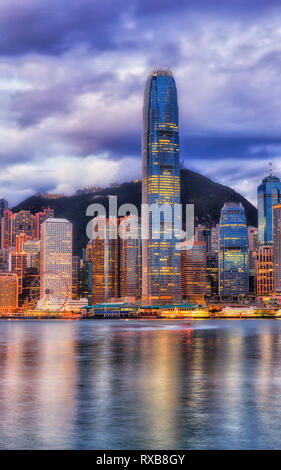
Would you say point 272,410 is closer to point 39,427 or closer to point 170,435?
point 170,435

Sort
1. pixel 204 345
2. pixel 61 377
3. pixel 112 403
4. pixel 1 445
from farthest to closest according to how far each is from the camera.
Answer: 1. pixel 204 345
2. pixel 61 377
3. pixel 112 403
4. pixel 1 445

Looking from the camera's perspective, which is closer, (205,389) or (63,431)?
(63,431)
